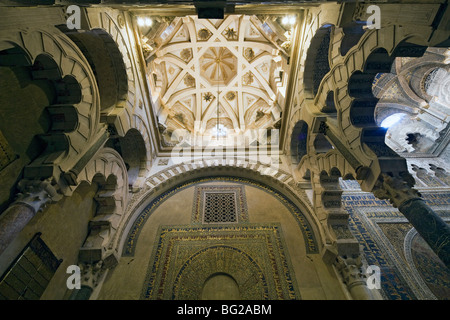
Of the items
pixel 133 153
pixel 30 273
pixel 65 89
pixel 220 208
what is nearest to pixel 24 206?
pixel 30 273

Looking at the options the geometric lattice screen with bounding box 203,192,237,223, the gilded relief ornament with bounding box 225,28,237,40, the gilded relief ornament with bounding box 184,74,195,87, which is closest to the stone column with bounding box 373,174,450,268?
the geometric lattice screen with bounding box 203,192,237,223

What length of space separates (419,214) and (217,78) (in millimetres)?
10513

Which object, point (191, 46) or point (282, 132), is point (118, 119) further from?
point (191, 46)

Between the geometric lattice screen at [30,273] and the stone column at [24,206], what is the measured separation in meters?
1.01

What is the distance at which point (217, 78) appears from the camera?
37.7ft

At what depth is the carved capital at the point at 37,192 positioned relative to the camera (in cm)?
324

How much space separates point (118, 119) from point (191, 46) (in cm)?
655

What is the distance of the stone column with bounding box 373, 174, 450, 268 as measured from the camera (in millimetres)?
2824

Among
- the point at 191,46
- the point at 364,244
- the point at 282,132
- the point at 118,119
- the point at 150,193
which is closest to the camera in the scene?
the point at 118,119

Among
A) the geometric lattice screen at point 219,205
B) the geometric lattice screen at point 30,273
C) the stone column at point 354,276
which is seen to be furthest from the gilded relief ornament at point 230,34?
the geometric lattice screen at point 30,273

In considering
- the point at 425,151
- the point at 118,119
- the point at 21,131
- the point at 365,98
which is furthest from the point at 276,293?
the point at 425,151

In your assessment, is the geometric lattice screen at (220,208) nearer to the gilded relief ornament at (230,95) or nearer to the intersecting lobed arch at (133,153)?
the intersecting lobed arch at (133,153)

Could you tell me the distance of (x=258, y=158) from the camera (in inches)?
318

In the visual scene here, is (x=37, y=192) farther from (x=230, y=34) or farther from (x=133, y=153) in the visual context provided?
(x=230, y=34)
